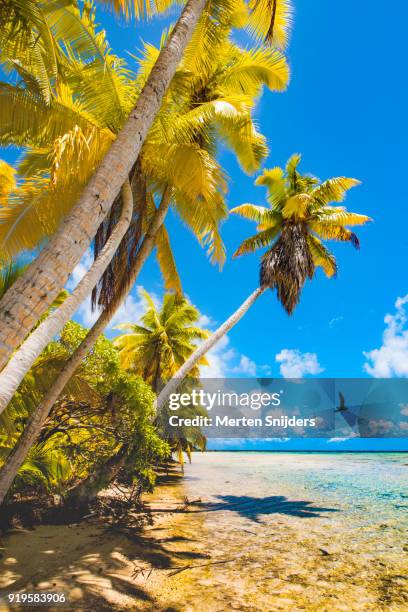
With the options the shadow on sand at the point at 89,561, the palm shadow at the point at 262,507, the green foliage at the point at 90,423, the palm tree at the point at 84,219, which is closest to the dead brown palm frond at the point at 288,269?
the green foliage at the point at 90,423

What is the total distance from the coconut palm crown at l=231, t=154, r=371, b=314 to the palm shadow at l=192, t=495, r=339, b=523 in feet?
24.0

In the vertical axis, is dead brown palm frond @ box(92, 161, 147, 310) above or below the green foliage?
above

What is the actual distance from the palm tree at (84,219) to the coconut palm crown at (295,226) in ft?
32.1

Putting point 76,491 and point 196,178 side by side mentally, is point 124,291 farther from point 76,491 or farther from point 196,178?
point 76,491

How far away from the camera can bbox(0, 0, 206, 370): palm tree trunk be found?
3.14 m

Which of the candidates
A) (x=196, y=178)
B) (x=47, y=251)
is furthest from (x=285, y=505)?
(x=47, y=251)

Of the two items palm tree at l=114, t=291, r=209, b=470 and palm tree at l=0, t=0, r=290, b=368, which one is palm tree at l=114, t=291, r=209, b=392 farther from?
palm tree at l=0, t=0, r=290, b=368

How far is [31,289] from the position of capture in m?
3.27

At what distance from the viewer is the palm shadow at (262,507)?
1358cm

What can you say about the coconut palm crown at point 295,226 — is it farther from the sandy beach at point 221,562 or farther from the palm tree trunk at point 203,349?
the sandy beach at point 221,562

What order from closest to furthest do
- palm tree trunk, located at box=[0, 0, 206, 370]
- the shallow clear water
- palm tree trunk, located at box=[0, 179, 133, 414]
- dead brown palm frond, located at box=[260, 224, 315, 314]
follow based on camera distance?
1. palm tree trunk, located at box=[0, 0, 206, 370]
2. palm tree trunk, located at box=[0, 179, 133, 414]
3. the shallow clear water
4. dead brown palm frond, located at box=[260, 224, 315, 314]

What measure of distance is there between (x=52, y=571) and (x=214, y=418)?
1575 centimetres

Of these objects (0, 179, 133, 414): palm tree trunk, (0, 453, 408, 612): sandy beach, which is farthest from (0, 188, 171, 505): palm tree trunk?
(0, 179, 133, 414): palm tree trunk

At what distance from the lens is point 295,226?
15422 mm
